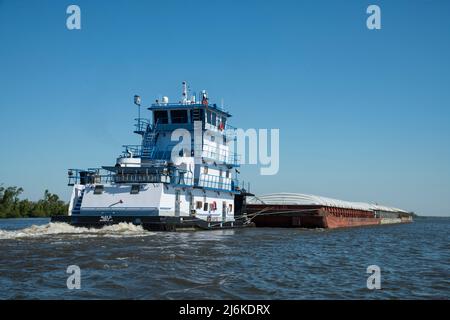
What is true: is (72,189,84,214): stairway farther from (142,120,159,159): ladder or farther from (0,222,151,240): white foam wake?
(142,120,159,159): ladder

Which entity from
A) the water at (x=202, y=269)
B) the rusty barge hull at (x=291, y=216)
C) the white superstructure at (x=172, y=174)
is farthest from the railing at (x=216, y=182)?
the water at (x=202, y=269)

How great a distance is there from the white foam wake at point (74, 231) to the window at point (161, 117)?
9.81 meters

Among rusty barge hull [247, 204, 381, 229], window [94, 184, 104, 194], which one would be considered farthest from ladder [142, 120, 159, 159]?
rusty barge hull [247, 204, 381, 229]

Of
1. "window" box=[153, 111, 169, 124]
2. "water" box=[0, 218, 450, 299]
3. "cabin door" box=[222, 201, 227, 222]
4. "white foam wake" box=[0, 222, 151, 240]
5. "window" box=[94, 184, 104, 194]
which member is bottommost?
"water" box=[0, 218, 450, 299]

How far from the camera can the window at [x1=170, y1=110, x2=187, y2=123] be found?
1309 inches

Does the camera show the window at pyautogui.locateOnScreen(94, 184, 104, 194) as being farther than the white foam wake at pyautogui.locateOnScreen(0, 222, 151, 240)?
Yes

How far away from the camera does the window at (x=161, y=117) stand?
33.6 meters

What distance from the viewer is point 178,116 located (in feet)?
109

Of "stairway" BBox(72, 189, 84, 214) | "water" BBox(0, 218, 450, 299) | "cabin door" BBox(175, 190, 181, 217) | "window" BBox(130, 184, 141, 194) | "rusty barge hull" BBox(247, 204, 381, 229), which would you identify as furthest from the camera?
"rusty barge hull" BBox(247, 204, 381, 229)

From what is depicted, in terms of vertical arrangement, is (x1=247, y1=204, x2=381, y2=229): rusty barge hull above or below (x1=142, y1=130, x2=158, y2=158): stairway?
below

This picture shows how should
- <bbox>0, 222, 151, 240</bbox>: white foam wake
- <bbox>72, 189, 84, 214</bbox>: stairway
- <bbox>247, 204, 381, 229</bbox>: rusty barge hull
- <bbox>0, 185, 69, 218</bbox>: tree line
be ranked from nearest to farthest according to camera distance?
<bbox>0, 222, 151, 240</bbox>: white foam wake, <bbox>72, 189, 84, 214</bbox>: stairway, <bbox>247, 204, 381, 229</bbox>: rusty barge hull, <bbox>0, 185, 69, 218</bbox>: tree line

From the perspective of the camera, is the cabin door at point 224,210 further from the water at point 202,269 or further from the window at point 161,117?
the water at point 202,269

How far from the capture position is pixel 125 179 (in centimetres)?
2734

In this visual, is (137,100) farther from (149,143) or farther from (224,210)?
(224,210)
